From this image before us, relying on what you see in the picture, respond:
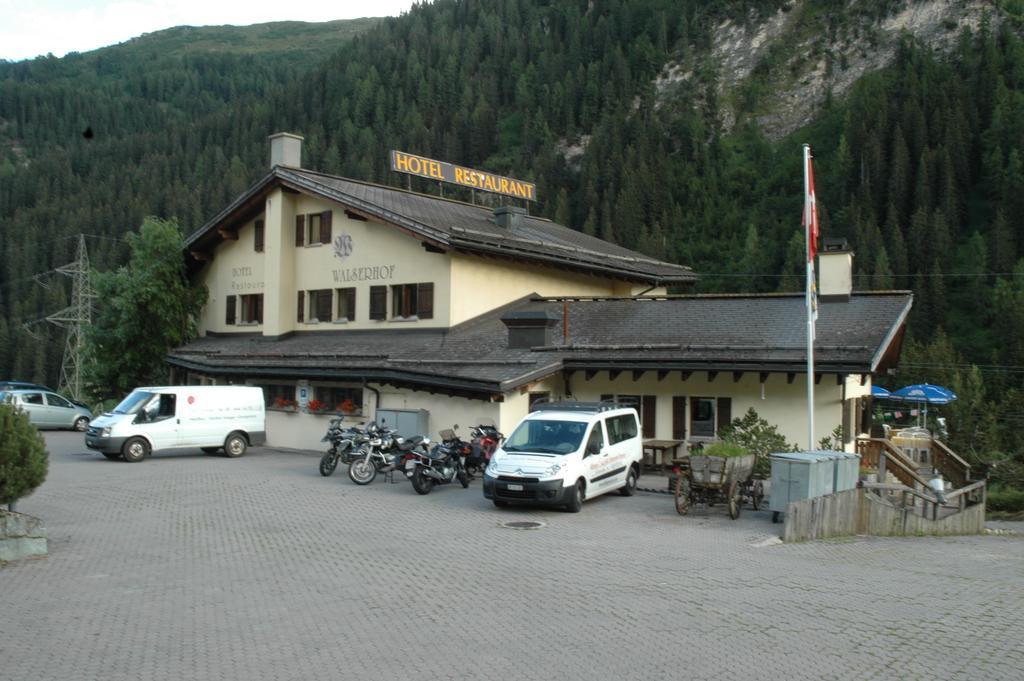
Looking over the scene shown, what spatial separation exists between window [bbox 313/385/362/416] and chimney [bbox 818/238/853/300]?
13326 mm

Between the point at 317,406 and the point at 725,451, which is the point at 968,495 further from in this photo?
the point at 317,406

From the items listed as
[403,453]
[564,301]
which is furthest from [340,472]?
[564,301]

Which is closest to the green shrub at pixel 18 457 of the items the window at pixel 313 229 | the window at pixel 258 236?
the window at pixel 313 229

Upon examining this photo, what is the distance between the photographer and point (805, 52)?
159875mm

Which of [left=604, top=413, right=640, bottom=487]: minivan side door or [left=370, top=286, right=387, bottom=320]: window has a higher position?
[left=370, top=286, right=387, bottom=320]: window

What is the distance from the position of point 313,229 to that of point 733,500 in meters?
20.9

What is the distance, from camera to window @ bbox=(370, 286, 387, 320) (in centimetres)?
2970

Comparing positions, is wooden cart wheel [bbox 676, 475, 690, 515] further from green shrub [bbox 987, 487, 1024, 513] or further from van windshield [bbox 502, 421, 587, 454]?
green shrub [bbox 987, 487, 1024, 513]

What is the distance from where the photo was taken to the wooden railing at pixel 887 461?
1994 cm

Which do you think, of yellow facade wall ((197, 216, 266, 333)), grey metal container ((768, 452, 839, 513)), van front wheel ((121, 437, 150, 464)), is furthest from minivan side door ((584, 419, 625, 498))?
yellow facade wall ((197, 216, 266, 333))

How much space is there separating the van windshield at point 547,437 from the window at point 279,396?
13.2 metres

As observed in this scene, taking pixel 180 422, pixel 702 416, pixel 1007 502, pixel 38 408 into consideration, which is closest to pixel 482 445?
pixel 702 416

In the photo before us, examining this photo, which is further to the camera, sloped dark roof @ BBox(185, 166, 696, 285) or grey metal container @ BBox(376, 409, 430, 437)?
sloped dark roof @ BBox(185, 166, 696, 285)

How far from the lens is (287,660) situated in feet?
25.6
